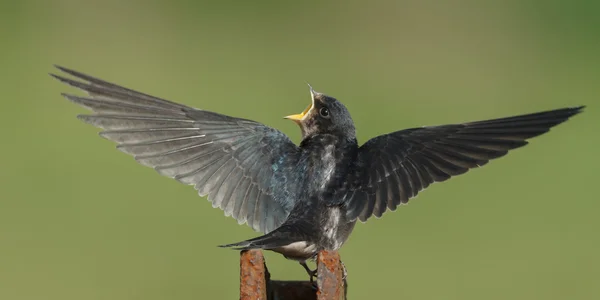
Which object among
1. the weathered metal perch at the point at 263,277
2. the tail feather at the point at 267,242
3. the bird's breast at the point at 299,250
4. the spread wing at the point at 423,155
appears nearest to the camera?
the weathered metal perch at the point at 263,277

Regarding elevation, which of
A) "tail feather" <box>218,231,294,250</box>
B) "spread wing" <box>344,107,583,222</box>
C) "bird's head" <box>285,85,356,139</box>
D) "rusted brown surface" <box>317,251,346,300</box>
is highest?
"bird's head" <box>285,85,356,139</box>

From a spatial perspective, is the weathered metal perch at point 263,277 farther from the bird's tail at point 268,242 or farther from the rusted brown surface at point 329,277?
the bird's tail at point 268,242

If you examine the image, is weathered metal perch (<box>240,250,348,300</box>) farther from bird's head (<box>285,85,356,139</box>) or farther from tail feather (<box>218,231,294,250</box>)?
bird's head (<box>285,85,356,139</box>)

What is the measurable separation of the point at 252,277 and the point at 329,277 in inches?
7.8

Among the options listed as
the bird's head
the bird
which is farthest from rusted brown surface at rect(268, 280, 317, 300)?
the bird's head

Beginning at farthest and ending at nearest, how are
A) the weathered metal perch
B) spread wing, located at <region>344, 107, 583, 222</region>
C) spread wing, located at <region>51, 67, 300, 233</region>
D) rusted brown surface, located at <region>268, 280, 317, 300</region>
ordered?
spread wing, located at <region>51, 67, 300, 233</region>, spread wing, located at <region>344, 107, 583, 222</region>, rusted brown surface, located at <region>268, 280, 317, 300</region>, the weathered metal perch

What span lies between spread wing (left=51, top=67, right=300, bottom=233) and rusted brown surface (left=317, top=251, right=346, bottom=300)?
1.34m

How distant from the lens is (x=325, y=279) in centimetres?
281

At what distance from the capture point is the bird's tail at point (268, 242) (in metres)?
3.34

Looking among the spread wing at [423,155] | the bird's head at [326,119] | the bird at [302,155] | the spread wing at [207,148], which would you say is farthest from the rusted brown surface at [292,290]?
the bird's head at [326,119]

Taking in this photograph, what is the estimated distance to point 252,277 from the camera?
110 inches

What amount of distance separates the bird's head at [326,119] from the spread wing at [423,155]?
20 centimetres

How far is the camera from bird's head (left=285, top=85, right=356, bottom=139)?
174 inches

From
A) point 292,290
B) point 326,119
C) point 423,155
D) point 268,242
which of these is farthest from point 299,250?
point 326,119
